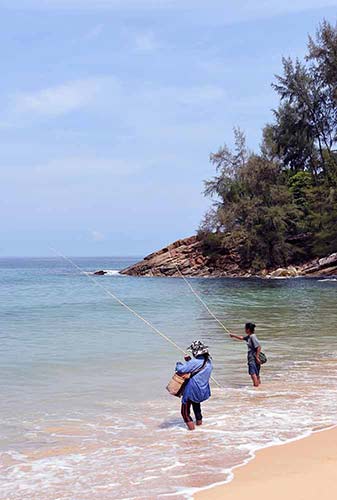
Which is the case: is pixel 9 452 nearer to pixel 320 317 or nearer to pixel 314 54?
pixel 320 317

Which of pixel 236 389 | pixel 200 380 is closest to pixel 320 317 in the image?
pixel 236 389

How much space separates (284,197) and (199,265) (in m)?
9.88

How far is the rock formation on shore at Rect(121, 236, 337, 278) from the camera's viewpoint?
172ft

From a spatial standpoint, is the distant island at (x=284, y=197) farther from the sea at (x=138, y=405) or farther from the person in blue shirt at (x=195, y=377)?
the person in blue shirt at (x=195, y=377)

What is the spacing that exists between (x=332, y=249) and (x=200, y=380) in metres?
43.9

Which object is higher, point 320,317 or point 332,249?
point 332,249

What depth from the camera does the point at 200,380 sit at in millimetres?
8539

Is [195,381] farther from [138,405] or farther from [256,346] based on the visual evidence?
[256,346]

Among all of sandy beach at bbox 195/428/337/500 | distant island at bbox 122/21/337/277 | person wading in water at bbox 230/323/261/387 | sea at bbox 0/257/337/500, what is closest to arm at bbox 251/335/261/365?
person wading in water at bbox 230/323/261/387

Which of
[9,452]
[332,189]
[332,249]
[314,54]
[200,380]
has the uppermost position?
[314,54]

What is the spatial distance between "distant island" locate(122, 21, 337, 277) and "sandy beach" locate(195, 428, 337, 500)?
42999mm

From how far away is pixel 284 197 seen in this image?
176ft

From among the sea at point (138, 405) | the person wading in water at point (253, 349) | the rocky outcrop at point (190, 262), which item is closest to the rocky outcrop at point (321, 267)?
the rocky outcrop at point (190, 262)

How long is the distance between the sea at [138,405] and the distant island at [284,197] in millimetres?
29493
